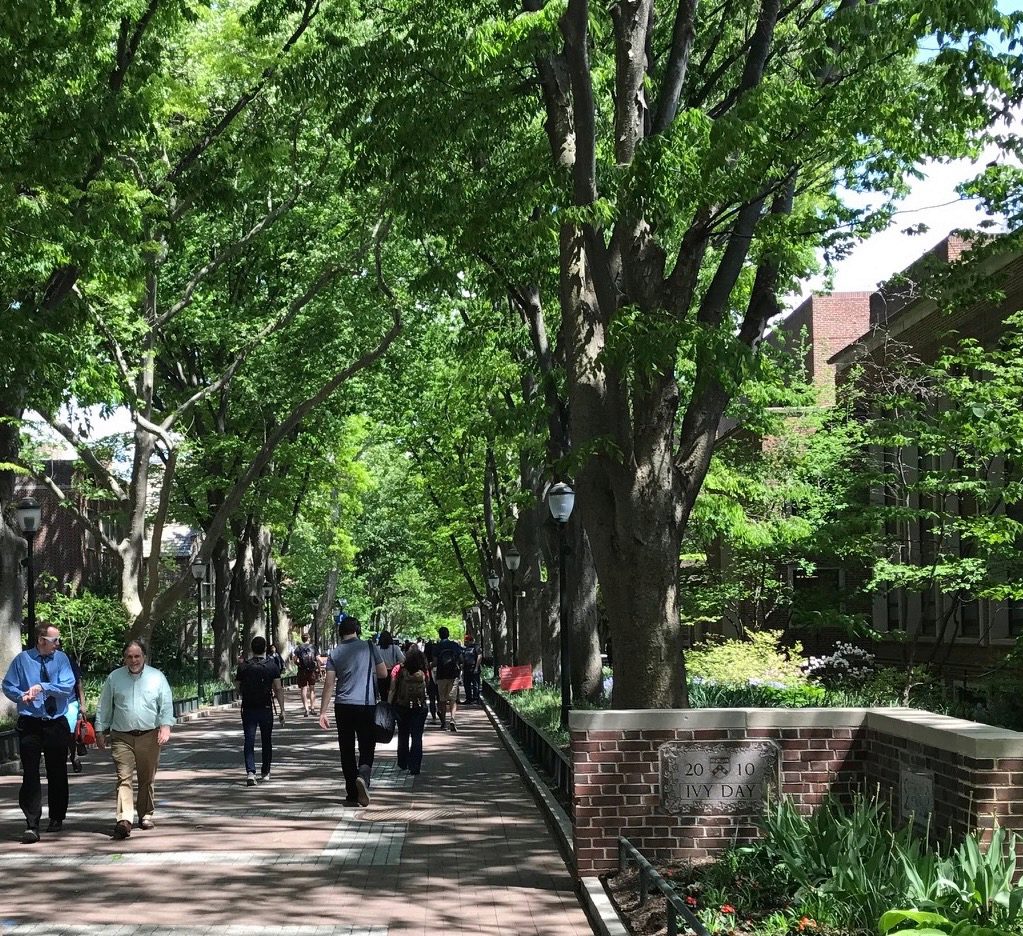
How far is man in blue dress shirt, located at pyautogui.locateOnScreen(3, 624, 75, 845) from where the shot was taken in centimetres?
1327

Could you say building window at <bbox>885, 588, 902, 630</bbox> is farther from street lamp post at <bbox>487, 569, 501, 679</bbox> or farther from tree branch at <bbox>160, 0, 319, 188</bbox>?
tree branch at <bbox>160, 0, 319, 188</bbox>

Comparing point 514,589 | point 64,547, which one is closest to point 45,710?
point 514,589

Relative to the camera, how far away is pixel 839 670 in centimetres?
3020

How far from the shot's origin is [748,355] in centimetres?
1179

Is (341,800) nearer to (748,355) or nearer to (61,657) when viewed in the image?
(61,657)

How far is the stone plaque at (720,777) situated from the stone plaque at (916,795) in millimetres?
1139

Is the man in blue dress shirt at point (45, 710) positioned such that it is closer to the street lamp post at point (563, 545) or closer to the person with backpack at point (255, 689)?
the person with backpack at point (255, 689)

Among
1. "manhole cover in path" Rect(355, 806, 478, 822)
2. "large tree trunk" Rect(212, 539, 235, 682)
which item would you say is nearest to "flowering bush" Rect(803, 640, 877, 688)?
"manhole cover in path" Rect(355, 806, 478, 822)

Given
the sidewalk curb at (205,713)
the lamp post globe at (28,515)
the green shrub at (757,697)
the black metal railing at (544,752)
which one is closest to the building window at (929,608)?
the black metal railing at (544,752)

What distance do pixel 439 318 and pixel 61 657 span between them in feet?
77.5

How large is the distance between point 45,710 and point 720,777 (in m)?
6.49

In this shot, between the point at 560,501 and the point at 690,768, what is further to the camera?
the point at 560,501

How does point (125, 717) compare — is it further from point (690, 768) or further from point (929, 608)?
point (929, 608)

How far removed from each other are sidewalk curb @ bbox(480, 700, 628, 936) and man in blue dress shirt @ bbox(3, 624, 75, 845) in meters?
4.47
